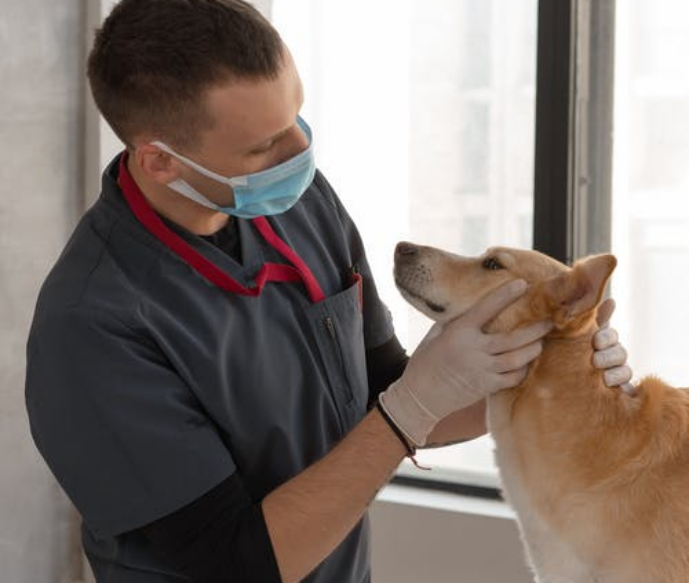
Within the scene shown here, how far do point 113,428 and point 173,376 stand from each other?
0.10 m

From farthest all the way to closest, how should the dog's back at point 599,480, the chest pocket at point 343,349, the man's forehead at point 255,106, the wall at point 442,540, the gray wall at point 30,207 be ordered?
the wall at point 442,540 < the gray wall at point 30,207 < the chest pocket at point 343,349 < the man's forehead at point 255,106 < the dog's back at point 599,480

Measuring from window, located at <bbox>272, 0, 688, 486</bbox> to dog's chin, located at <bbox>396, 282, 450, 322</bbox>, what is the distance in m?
1.28

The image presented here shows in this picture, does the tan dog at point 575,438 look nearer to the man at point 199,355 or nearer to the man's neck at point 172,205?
the man at point 199,355

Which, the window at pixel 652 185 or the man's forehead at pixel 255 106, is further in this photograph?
the window at pixel 652 185

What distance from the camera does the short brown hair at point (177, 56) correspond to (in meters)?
1.31

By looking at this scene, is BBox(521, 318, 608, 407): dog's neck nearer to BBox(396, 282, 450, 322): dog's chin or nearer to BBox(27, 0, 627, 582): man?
BBox(27, 0, 627, 582): man

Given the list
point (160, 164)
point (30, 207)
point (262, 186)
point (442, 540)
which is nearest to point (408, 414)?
point (262, 186)

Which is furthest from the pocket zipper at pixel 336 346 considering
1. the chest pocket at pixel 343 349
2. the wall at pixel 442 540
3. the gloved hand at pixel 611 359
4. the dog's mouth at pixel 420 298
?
the wall at pixel 442 540

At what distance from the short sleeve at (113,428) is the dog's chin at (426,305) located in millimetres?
328

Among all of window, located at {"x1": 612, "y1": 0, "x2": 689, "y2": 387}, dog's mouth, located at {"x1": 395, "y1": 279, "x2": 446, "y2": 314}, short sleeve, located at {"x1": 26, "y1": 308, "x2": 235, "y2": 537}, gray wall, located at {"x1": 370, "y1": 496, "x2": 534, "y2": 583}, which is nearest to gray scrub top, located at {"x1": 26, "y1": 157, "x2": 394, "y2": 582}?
short sleeve, located at {"x1": 26, "y1": 308, "x2": 235, "y2": 537}

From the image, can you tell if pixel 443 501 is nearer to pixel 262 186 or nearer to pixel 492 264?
pixel 492 264

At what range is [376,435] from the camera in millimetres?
1380

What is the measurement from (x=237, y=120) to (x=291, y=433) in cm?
43

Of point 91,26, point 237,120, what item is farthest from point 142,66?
point 91,26
